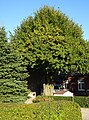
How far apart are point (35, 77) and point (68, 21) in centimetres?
897

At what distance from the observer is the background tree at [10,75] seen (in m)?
19.8

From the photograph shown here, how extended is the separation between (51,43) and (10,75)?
620 inches

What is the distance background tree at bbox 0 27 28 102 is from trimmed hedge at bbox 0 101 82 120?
481 centimetres

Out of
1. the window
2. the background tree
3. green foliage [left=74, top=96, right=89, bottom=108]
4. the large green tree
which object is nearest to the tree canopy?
the large green tree

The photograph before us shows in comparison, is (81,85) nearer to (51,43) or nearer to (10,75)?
(51,43)

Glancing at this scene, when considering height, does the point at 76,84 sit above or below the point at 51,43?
below

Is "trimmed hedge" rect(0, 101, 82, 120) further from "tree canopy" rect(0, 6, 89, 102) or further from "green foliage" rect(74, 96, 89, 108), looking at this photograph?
"tree canopy" rect(0, 6, 89, 102)

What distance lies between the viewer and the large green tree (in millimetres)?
35250

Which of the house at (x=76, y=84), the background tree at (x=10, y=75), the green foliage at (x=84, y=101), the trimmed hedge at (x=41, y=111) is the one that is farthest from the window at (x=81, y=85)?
the trimmed hedge at (x=41, y=111)

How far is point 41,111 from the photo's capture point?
44.1ft

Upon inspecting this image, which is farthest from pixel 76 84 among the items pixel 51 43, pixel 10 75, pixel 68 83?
pixel 10 75

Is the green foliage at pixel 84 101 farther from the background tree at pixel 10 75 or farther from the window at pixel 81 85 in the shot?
the window at pixel 81 85

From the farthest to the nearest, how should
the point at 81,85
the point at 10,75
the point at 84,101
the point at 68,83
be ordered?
the point at 68,83 → the point at 81,85 → the point at 84,101 → the point at 10,75

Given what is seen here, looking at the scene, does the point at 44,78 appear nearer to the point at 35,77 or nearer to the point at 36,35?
the point at 35,77
